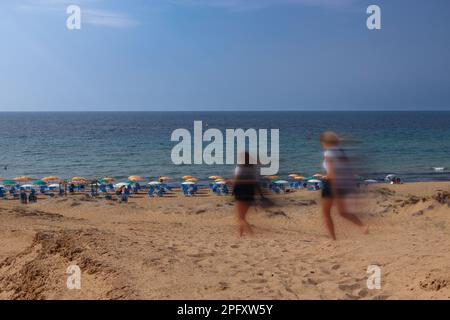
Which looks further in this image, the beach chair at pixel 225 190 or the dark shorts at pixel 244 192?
the beach chair at pixel 225 190

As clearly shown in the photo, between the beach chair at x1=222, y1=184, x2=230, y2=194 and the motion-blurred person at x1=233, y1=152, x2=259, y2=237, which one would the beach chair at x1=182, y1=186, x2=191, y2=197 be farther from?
the motion-blurred person at x1=233, y1=152, x2=259, y2=237

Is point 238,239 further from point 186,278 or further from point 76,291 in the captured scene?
point 76,291

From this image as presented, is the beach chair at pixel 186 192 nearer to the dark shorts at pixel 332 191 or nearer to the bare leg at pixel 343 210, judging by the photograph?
the bare leg at pixel 343 210

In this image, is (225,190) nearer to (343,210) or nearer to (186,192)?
(186,192)

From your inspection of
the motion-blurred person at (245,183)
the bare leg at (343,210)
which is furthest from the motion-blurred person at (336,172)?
the motion-blurred person at (245,183)

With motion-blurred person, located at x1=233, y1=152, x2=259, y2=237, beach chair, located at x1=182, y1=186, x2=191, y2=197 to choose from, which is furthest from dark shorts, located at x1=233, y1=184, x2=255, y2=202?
beach chair, located at x1=182, y1=186, x2=191, y2=197

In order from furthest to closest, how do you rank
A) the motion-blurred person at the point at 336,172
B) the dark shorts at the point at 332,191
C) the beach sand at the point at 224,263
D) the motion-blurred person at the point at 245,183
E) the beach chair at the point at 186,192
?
the beach chair at the point at 186,192 < the motion-blurred person at the point at 245,183 < the dark shorts at the point at 332,191 < the motion-blurred person at the point at 336,172 < the beach sand at the point at 224,263

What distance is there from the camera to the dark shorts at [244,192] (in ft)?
20.5

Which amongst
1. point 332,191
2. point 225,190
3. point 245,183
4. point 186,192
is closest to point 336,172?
point 332,191

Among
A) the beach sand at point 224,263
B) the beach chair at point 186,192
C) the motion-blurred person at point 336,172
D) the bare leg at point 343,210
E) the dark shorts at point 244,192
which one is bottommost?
the beach chair at point 186,192

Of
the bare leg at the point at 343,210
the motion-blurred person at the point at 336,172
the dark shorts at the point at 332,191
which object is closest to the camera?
the motion-blurred person at the point at 336,172

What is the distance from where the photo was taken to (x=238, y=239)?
27.6ft

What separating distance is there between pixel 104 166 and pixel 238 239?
3136 centimetres

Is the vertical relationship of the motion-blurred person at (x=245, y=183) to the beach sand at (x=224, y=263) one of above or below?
above
